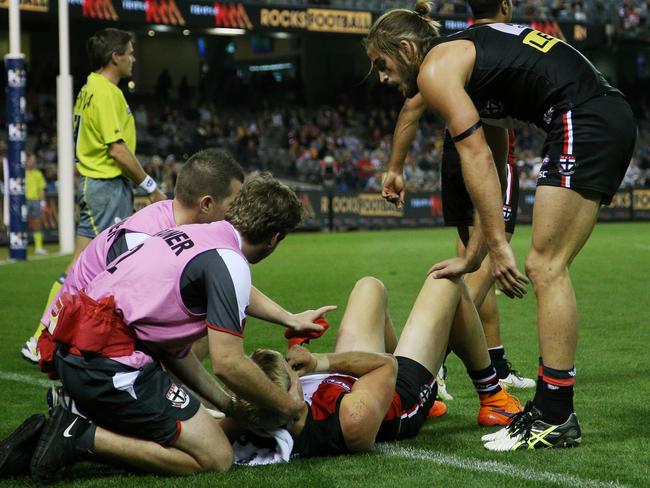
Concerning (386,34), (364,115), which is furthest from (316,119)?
(386,34)

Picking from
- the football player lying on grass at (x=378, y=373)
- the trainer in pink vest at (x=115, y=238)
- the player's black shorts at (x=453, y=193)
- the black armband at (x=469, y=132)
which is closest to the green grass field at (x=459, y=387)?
the football player lying on grass at (x=378, y=373)

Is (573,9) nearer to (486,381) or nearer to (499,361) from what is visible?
(499,361)

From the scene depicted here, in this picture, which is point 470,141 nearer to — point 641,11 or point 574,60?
point 574,60

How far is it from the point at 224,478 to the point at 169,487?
9.0 inches

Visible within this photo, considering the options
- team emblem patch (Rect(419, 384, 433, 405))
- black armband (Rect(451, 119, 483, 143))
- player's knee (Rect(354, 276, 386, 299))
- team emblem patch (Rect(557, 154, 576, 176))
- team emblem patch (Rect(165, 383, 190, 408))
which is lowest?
team emblem patch (Rect(419, 384, 433, 405))

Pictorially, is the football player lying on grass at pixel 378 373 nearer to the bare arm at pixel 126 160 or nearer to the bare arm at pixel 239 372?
the bare arm at pixel 239 372

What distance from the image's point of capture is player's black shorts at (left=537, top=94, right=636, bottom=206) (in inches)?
179

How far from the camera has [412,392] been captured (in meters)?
4.67

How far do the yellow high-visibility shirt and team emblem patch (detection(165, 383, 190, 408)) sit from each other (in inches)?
153

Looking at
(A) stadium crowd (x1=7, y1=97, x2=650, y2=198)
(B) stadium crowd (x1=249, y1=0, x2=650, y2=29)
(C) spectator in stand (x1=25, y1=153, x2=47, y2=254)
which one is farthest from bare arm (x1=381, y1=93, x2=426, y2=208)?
(B) stadium crowd (x1=249, y1=0, x2=650, y2=29)

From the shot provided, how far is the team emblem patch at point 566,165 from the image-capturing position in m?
4.55

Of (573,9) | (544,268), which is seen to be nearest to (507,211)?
(544,268)

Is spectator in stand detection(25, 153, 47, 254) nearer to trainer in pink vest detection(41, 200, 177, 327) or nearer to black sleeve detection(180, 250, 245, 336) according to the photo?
trainer in pink vest detection(41, 200, 177, 327)

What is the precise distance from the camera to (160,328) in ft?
13.3
